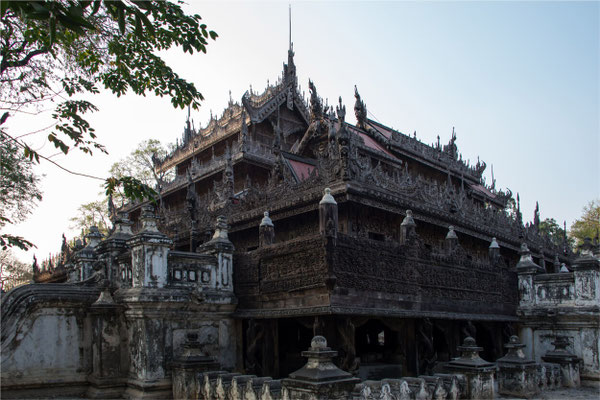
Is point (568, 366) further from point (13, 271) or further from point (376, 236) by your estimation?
point (13, 271)

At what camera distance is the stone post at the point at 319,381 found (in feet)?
24.1

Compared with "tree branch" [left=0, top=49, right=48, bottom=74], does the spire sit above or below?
above

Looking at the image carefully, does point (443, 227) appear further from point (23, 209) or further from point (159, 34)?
point (23, 209)

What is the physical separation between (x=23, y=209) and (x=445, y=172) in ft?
61.8

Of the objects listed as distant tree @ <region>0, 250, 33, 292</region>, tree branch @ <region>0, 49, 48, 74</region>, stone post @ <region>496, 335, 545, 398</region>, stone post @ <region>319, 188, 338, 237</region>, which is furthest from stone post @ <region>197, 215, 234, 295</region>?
distant tree @ <region>0, 250, 33, 292</region>

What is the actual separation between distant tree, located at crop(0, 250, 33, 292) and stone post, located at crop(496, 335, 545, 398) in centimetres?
3848

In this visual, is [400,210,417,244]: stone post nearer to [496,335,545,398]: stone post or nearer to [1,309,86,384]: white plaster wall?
[496,335,545,398]: stone post

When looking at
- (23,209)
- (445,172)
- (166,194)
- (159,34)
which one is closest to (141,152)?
(166,194)

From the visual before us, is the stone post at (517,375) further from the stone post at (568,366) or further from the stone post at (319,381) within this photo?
the stone post at (319,381)

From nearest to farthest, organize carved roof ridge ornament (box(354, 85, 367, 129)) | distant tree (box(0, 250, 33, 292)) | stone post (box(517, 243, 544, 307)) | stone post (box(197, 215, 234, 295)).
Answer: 1. stone post (box(197, 215, 234, 295))
2. stone post (box(517, 243, 544, 307))
3. carved roof ridge ornament (box(354, 85, 367, 129))
4. distant tree (box(0, 250, 33, 292))

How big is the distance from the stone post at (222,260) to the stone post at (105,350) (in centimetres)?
207

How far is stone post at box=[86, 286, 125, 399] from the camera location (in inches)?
407

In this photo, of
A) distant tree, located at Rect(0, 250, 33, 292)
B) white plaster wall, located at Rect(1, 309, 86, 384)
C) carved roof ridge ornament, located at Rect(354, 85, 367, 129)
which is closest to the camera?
white plaster wall, located at Rect(1, 309, 86, 384)

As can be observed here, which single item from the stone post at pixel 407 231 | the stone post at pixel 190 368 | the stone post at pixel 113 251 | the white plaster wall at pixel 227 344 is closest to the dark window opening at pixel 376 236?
the stone post at pixel 407 231
